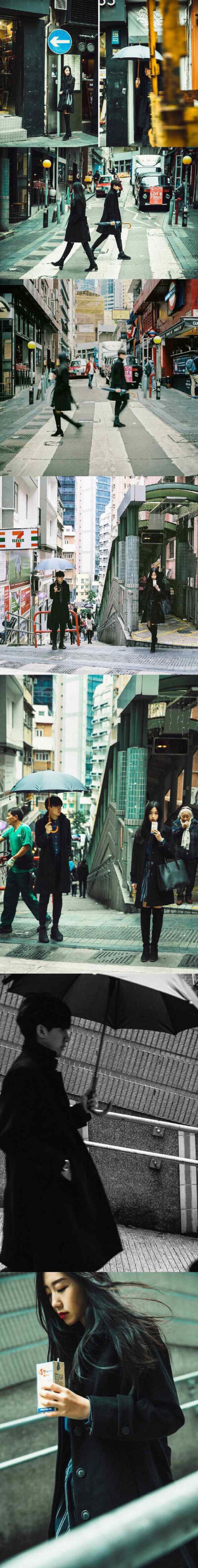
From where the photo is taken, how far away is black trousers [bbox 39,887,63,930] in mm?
5727

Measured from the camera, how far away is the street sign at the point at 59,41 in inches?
212

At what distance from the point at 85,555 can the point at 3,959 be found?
181 cm

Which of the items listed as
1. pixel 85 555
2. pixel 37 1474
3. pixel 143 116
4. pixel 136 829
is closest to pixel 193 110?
pixel 143 116

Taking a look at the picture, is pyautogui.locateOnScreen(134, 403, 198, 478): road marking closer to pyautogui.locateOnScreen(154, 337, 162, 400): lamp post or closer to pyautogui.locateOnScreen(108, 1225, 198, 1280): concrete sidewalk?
pyautogui.locateOnScreen(154, 337, 162, 400): lamp post

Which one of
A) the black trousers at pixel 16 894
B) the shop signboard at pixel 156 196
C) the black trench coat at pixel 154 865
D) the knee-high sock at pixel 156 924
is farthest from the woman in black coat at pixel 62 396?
the knee-high sock at pixel 156 924

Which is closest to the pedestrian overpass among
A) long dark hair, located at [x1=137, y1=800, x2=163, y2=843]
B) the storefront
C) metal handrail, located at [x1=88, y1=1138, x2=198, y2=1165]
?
long dark hair, located at [x1=137, y1=800, x2=163, y2=843]

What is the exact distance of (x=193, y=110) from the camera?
5.48 metres

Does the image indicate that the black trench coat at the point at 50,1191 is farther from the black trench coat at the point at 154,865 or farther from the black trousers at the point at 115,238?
the black trousers at the point at 115,238

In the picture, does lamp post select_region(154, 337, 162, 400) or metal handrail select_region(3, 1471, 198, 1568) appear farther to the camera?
lamp post select_region(154, 337, 162, 400)

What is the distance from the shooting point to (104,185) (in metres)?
5.54

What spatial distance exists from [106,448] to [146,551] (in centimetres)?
49

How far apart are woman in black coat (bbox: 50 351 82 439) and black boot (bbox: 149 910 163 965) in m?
2.13

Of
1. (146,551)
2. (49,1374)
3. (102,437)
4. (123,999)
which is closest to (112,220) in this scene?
(102,437)

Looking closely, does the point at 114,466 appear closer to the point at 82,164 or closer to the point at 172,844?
the point at 82,164
